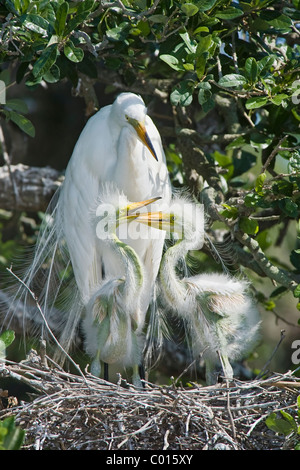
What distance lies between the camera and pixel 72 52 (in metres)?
2.04

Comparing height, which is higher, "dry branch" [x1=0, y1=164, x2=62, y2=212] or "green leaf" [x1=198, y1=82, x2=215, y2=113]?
"green leaf" [x1=198, y1=82, x2=215, y2=113]

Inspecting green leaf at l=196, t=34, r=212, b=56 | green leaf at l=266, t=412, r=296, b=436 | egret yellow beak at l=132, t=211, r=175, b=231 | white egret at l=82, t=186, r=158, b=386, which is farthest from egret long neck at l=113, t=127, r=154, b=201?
green leaf at l=266, t=412, r=296, b=436

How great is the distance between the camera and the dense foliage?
204 centimetres

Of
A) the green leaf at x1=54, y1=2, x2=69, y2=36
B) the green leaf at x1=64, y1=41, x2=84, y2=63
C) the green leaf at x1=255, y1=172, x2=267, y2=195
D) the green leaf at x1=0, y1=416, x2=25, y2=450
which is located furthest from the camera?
the green leaf at x1=255, y1=172, x2=267, y2=195

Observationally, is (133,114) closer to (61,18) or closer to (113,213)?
(113,213)

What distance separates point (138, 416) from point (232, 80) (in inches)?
41.9

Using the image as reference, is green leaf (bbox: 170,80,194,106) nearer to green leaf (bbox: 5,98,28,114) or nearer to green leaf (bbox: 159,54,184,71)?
green leaf (bbox: 159,54,184,71)

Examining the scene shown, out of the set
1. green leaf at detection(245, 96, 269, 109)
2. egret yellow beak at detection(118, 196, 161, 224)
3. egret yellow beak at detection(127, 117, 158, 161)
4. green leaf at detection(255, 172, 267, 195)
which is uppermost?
green leaf at detection(245, 96, 269, 109)

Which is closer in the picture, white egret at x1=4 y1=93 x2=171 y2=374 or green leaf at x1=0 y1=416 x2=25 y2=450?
green leaf at x1=0 y1=416 x2=25 y2=450

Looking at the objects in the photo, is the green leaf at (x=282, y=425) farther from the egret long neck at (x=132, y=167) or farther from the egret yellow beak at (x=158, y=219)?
the egret long neck at (x=132, y=167)

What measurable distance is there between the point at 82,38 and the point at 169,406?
1.23 metres

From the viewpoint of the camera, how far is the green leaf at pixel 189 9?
6.49ft

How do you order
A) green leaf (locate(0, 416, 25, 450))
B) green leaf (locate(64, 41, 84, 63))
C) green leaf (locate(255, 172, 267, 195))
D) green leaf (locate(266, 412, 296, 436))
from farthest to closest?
green leaf (locate(255, 172, 267, 195)) < green leaf (locate(64, 41, 84, 63)) < green leaf (locate(266, 412, 296, 436)) < green leaf (locate(0, 416, 25, 450))

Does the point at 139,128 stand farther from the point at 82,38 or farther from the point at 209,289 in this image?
the point at 209,289
